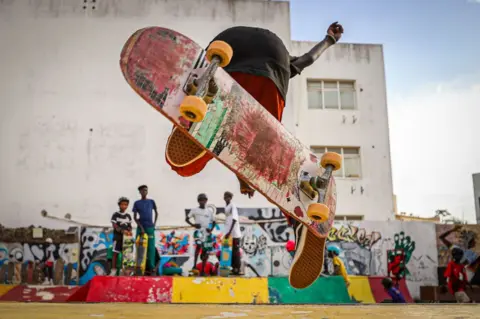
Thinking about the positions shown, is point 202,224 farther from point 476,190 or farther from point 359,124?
point 476,190

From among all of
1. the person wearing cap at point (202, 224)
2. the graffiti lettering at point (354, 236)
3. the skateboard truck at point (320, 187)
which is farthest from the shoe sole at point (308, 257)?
the graffiti lettering at point (354, 236)

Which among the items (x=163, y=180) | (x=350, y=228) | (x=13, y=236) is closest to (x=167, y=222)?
(x=163, y=180)

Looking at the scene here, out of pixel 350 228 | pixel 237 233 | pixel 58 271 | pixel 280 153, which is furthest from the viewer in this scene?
pixel 350 228

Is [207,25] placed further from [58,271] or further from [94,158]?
[58,271]

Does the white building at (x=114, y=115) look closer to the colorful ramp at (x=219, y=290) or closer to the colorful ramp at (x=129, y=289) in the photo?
the colorful ramp at (x=219, y=290)

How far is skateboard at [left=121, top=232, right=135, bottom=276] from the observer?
28.7ft

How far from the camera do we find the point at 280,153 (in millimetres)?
3549

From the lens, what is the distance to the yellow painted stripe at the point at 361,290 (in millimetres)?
9531

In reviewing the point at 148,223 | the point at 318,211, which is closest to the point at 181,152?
the point at 318,211

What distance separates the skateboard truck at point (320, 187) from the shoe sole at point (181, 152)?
2.75 ft

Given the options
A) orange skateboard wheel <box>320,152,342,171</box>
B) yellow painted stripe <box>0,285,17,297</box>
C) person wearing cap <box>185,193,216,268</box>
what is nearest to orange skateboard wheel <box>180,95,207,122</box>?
orange skateboard wheel <box>320,152,342,171</box>

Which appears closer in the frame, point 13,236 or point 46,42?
point 13,236

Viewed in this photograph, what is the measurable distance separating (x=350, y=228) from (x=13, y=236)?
10540 mm

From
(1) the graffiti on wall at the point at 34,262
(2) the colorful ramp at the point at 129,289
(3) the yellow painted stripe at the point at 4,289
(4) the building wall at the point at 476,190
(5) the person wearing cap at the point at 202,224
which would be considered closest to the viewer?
(2) the colorful ramp at the point at 129,289
